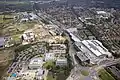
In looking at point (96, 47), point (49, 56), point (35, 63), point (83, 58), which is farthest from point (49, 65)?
point (96, 47)

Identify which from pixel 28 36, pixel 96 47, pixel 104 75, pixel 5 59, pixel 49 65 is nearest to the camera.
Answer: pixel 104 75

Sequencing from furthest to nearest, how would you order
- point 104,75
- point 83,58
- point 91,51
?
1. point 91,51
2. point 83,58
3. point 104,75

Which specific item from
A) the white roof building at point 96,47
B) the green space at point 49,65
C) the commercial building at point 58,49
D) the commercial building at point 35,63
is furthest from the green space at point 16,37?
the white roof building at point 96,47

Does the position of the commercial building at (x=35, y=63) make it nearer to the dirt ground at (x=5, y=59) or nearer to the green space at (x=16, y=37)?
the dirt ground at (x=5, y=59)

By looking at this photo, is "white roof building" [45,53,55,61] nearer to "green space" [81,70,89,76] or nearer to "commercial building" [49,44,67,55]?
"commercial building" [49,44,67,55]

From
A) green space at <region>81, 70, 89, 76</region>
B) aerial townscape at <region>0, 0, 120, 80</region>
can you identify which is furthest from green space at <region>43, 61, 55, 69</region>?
green space at <region>81, 70, 89, 76</region>

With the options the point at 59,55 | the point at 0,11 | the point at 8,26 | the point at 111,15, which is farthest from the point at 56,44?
the point at 0,11

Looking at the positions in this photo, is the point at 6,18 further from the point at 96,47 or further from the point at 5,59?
the point at 96,47

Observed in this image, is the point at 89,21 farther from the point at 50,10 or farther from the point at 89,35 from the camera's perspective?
the point at 50,10

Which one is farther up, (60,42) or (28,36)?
(28,36)

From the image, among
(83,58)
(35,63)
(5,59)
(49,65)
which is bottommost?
(5,59)
